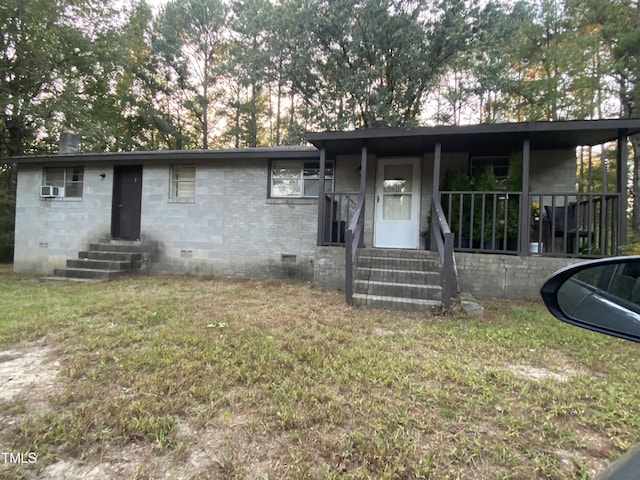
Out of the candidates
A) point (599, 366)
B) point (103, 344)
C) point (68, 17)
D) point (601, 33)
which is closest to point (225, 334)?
point (103, 344)

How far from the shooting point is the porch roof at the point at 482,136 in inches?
206

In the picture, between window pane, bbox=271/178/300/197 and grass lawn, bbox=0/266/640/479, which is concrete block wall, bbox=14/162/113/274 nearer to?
window pane, bbox=271/178/300/197

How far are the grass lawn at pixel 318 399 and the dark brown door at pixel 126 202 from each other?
4.79 m

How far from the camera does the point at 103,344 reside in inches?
125

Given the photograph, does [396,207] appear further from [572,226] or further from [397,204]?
[572,226]

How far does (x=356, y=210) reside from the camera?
575 cm

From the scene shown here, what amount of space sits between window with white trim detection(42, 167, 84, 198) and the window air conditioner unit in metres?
0.11

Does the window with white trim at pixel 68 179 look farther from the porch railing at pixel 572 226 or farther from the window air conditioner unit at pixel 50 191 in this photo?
the porch railing at pixel 572 226

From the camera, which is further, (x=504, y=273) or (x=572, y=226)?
(x=572, y=226)

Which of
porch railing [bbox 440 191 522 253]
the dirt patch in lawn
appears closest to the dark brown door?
the dirt patch in lawn

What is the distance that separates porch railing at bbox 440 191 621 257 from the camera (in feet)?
18.0

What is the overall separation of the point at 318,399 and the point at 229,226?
6317 mm

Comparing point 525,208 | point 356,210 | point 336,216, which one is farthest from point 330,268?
point 525,208

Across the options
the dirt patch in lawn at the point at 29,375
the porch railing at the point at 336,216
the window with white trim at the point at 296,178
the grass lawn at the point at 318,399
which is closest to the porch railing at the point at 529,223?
the porch railing at the point at 336,216
